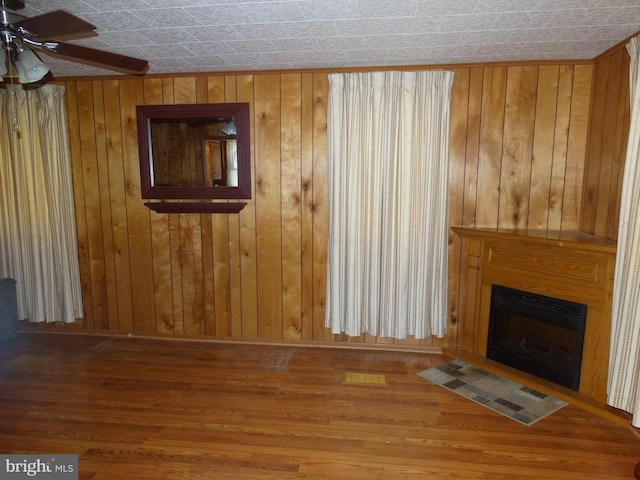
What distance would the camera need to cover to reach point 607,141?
2.80 metres

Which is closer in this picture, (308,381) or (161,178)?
(308,381)

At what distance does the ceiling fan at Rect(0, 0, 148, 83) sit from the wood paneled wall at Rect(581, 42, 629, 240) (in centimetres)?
293

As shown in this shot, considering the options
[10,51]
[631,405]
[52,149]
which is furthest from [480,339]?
[52,149]

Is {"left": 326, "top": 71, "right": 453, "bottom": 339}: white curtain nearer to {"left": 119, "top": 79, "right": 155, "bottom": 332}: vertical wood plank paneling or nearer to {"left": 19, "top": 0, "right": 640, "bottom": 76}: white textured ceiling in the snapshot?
{"left": 19, "top": 0, "right": 640, "bottom": 76}: white textured ceiling

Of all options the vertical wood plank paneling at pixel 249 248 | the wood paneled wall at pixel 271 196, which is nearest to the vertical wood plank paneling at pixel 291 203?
the wood paneled wall at pixel 271 196

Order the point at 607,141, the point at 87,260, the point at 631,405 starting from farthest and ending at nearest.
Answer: the point at 87,260, the point at 607,141, the point at 631,405

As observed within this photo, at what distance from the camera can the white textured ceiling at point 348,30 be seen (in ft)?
7.08

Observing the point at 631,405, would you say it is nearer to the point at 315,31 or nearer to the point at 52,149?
the point at 315,31

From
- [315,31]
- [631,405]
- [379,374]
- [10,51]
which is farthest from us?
[379,374]

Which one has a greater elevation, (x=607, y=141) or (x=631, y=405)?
(x=607, y=141)

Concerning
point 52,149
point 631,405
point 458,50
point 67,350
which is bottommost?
point 67,350

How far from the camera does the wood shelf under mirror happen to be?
3498 millimetres

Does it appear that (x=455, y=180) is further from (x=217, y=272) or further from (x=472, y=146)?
(x=217, y=272)

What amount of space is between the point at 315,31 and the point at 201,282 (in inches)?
89.1
